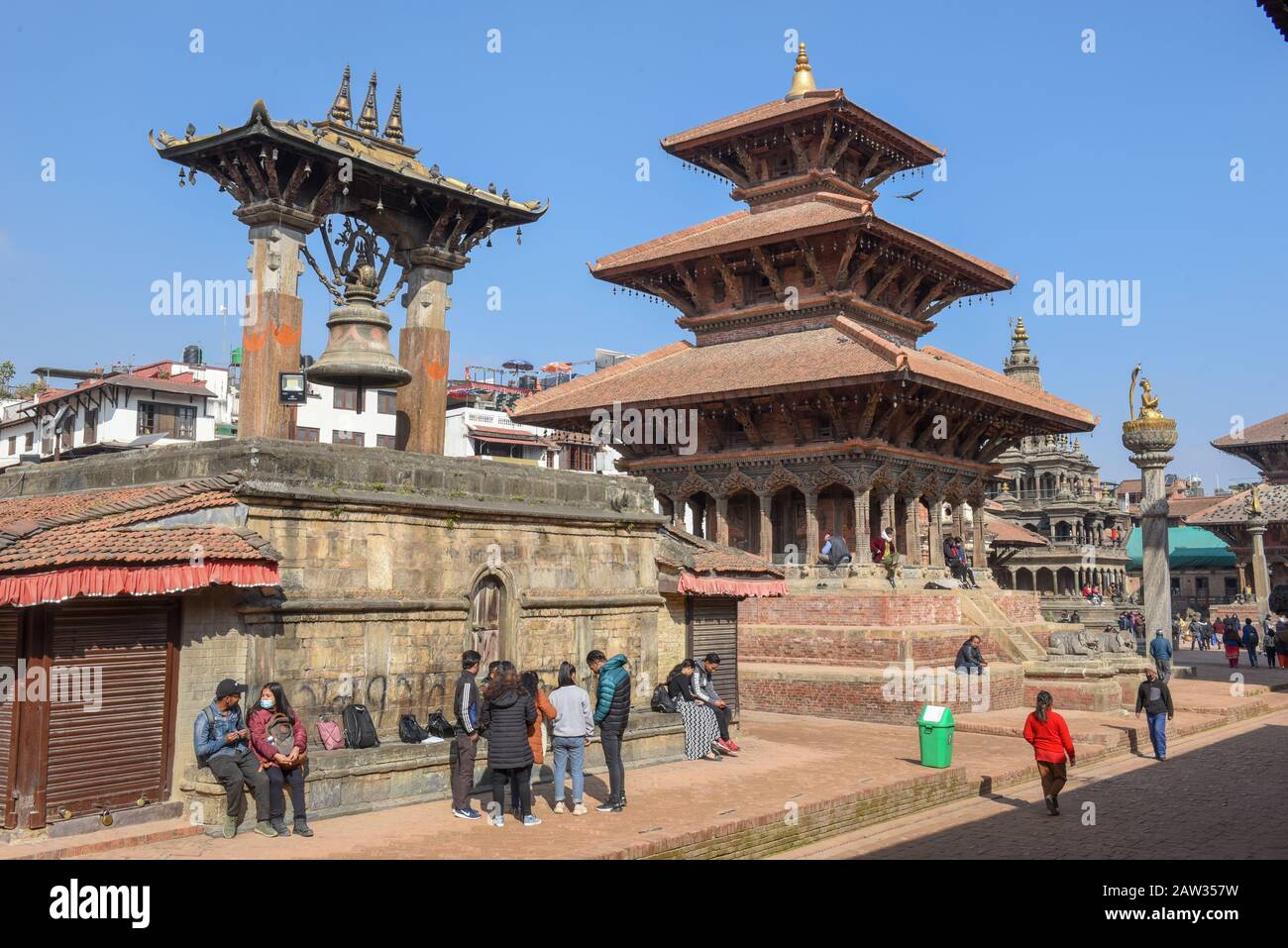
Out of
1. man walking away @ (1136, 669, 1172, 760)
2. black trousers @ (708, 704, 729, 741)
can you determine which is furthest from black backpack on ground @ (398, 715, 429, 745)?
man walking away @ (1136, 669, 1172, 760)

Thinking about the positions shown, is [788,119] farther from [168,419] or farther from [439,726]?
[168,419]

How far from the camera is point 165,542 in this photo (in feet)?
33.4

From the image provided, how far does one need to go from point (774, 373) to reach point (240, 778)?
1932 cm

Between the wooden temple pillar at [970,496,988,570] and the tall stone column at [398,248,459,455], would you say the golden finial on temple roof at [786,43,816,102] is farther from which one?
the tall stone column at [398,248,459,455]

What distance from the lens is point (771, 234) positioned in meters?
29.0

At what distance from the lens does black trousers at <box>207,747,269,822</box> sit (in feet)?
33.1

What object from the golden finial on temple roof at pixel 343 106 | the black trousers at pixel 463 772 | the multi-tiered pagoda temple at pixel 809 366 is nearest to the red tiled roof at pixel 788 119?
the multi-tiered pagoda temple at pixel 809 366

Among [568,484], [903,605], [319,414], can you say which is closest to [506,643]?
[568,484]

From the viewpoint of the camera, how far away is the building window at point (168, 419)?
46.5 metres

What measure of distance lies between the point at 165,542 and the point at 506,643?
4.66 metres

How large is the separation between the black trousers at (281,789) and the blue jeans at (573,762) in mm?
2774

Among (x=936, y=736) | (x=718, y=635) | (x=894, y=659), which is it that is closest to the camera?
(x=936, y=736)

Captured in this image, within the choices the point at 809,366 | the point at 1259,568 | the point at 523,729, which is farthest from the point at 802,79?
the point at 1259,568

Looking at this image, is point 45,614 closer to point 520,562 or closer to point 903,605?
point 520,562
